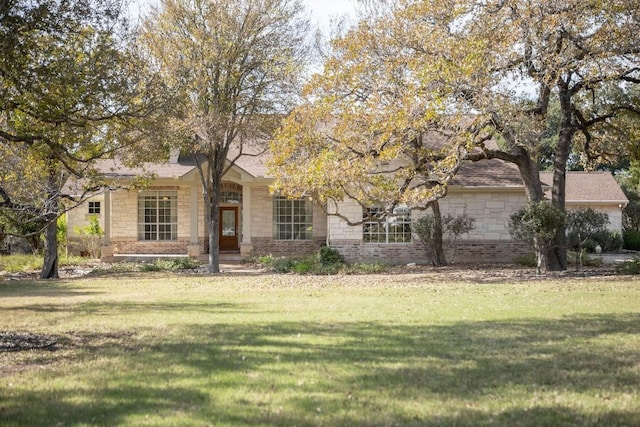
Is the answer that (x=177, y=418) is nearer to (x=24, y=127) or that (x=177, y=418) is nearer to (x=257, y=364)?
(x=257, y=364)

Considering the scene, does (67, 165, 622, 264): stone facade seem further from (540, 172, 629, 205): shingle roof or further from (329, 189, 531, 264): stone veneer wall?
(540, 172, 629, 205): shingle roof

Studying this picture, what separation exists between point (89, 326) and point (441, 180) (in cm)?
1062

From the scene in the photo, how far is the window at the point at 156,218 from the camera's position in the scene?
94.9 ft

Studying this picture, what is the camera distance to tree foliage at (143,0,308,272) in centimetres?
Result: 2005

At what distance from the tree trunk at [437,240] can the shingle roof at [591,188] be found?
1331cm

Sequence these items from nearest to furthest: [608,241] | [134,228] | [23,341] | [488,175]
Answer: [23,341], [488,175], [134,228], [608,241]

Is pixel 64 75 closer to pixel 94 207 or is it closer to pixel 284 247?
pixel 284 247

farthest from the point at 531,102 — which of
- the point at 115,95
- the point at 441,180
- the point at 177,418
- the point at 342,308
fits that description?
the point at 177,418

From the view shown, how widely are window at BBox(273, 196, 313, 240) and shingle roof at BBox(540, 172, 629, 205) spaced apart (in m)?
14.2

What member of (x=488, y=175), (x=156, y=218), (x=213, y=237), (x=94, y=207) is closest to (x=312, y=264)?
(x=213, y=237)

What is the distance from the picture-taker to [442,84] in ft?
54.3

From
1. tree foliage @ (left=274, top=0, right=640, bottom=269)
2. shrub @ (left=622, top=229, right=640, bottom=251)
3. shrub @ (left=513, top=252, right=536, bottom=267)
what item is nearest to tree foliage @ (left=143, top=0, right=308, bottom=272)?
tree foliage @ (left=274, top=0, right=640, bottom=269)

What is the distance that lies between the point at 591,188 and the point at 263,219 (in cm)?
1999

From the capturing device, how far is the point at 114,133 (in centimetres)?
1506
